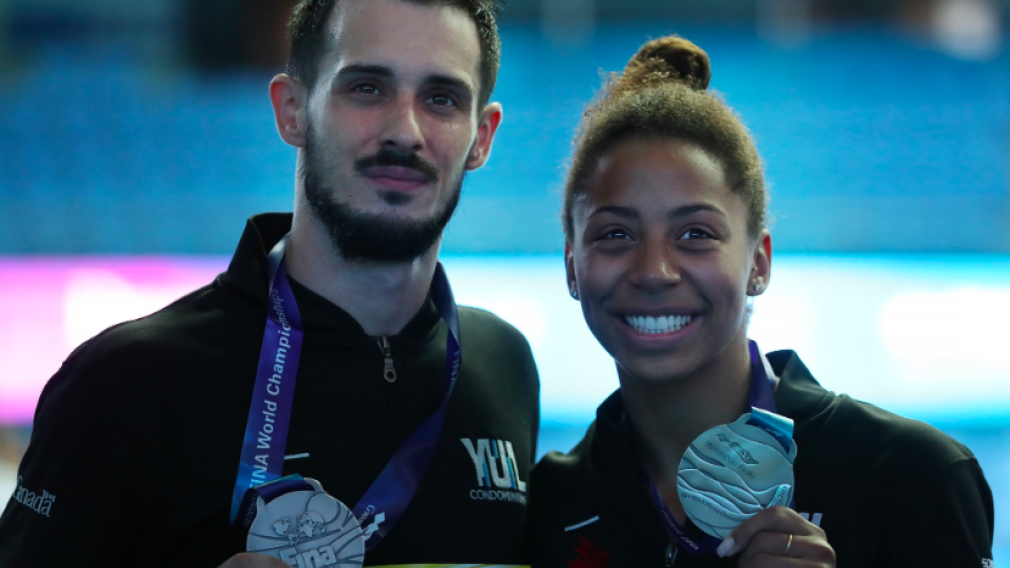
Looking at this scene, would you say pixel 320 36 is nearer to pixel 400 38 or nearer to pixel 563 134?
pixel 400 38

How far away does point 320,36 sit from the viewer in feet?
7.26

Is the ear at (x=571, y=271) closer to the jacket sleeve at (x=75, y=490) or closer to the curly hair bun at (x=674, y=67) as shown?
the curly hair bun at (x=674, y=67)

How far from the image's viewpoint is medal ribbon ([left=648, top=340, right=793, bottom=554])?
1891 mm

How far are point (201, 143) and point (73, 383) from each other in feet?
25.4

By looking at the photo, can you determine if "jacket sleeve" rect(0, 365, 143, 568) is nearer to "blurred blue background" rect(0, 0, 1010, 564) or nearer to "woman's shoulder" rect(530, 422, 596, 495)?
"woman's shoulder" rect(530, 422, 596, 495)

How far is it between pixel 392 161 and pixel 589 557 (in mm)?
909

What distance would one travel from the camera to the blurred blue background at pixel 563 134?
7375mm

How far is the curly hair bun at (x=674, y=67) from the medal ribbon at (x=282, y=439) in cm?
84

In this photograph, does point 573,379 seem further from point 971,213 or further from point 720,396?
point 720,396

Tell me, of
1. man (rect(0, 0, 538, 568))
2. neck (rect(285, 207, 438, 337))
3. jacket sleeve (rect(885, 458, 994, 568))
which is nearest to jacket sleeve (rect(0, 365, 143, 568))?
man (rect(0, 0, 538, 568))

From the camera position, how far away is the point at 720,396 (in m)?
2.16

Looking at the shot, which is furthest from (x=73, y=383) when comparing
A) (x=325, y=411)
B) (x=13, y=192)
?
(x=13, y=192)

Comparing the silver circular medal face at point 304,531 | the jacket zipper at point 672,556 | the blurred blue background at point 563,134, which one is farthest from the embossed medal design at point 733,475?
the blurred blue background at point 563,134

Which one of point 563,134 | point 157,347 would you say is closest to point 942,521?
point 157,347
